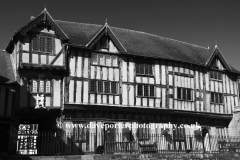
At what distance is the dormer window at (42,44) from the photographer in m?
23.2

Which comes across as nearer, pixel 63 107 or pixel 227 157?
pixel 227 157

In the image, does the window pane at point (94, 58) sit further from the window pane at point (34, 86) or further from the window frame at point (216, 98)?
the window frame at point (216, 98)

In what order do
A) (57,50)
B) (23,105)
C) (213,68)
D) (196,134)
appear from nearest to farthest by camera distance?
(23,105) < (57,50) < (196,134) < (213,68)

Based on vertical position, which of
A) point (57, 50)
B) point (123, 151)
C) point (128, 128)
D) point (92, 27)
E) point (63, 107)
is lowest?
point (123, 151)

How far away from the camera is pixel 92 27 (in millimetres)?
28797

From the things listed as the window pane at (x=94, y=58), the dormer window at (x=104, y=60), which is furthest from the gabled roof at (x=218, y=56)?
the window pane at (x=94, y=58)

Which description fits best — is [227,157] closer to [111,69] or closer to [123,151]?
[123,151]

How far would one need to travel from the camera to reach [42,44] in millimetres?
23422

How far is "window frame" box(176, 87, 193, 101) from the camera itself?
28134mm

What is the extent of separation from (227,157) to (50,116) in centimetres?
1337

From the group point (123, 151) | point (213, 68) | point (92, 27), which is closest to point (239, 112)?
point (213, 68)

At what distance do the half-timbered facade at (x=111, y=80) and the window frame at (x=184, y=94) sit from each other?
0.09 metres

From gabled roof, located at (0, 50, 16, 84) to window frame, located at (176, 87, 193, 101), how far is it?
47.2ft

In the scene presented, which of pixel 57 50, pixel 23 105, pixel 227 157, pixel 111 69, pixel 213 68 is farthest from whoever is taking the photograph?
pixel 213 68
